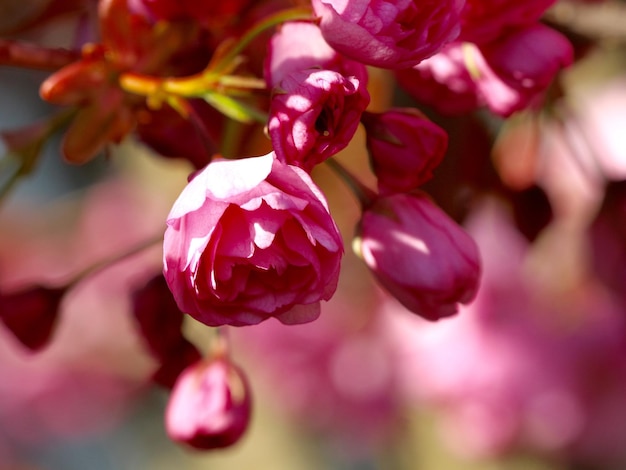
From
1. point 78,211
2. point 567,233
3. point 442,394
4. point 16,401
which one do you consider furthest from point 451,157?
point 16,401

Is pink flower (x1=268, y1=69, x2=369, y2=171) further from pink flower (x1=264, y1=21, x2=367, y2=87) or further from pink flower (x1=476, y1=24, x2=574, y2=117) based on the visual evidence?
pink flower (x1=476, y1=24, x2=574, y2=117)

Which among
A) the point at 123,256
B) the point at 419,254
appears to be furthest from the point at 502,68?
the point at 123,256

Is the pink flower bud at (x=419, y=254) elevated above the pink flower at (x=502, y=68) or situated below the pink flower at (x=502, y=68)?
below

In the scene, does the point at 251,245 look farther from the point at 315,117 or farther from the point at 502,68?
the point at 502,68

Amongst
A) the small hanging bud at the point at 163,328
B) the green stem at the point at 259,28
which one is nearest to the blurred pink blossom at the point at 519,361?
the small hanging bud at the point at 163,328

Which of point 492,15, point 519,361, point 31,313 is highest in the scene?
point 492,15

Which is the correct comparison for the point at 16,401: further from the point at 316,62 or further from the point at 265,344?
the point at 316,62

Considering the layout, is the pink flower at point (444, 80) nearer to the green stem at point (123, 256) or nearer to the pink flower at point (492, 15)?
the pink flower at point (492, 15)
